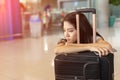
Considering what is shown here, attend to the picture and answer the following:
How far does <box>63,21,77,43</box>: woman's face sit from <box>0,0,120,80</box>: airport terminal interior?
2.88ft

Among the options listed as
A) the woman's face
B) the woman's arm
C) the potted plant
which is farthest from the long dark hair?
the potted plant

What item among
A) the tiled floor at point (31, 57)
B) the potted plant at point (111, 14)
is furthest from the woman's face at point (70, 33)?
the potted plant at point (111, 14)

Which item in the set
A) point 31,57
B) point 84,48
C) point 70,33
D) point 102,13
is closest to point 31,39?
point 31,57

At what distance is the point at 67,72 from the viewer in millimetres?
1592

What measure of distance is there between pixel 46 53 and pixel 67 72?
6.51ft

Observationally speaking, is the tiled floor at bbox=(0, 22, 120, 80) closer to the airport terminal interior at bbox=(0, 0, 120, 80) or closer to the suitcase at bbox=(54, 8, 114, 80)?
the airport terminal interior at bbox=(0, 0, 120, 80)

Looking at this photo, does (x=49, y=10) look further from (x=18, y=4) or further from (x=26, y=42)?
(x=26, y=42)

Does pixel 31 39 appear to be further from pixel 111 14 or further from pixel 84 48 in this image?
pixel 84 48

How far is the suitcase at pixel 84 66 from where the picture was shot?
1544 millimetres

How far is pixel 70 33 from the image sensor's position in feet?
5.86

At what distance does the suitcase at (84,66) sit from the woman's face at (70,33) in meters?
0.19

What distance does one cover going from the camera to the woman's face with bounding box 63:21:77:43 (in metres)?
1.78

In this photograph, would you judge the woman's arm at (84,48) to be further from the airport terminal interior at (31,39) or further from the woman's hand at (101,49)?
the airport terminal interior at (31,39)

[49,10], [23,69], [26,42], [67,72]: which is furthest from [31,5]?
[67,72]
